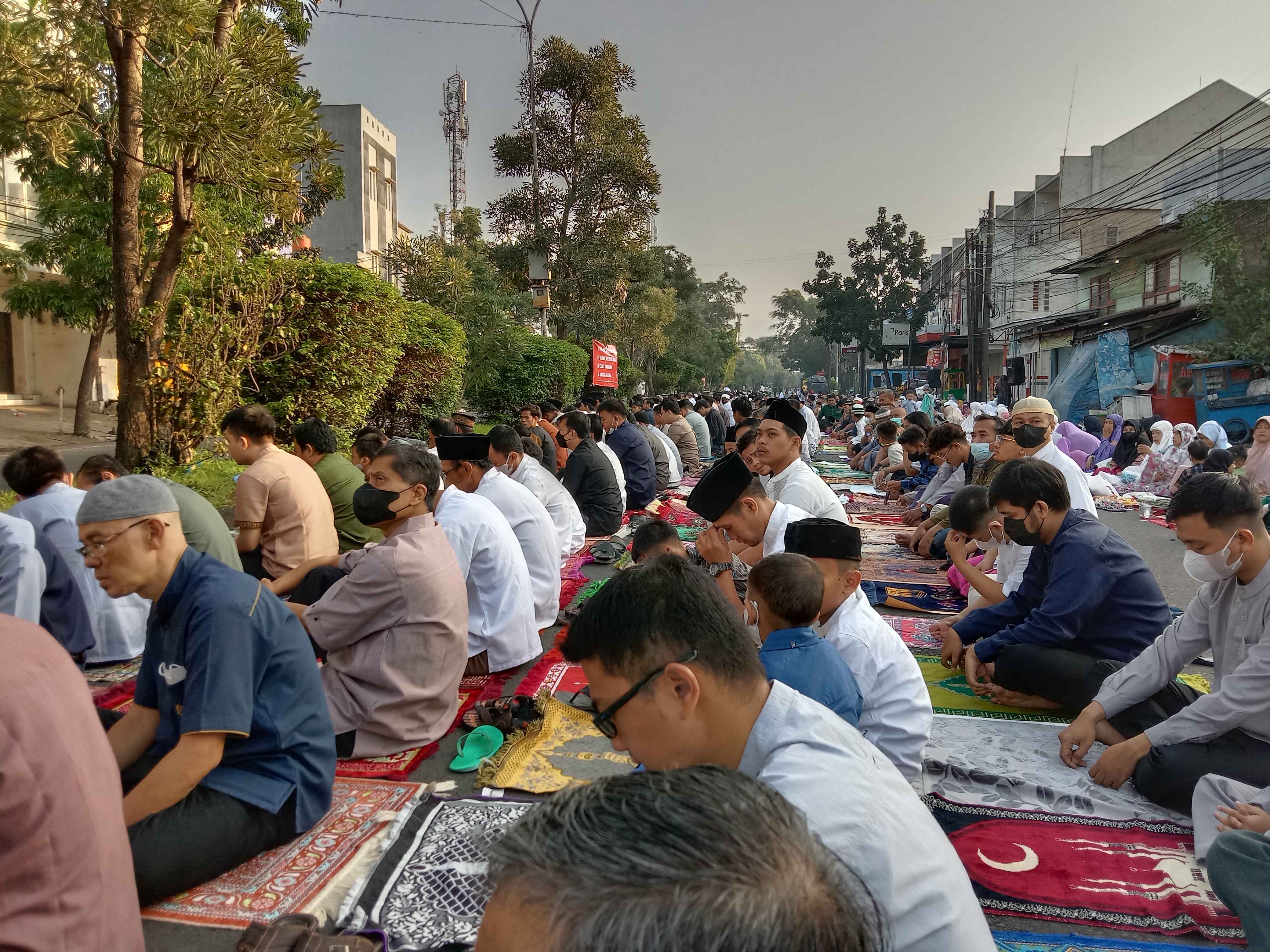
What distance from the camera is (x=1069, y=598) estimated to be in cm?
385

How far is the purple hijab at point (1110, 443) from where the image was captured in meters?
14.8

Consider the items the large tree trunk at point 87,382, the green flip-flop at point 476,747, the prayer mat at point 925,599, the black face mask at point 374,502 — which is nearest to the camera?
the green flip-flop at point 476,747

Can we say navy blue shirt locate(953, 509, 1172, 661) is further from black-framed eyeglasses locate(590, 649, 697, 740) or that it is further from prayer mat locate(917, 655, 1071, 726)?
black-framed eyeglasses locate(590, 649, 697, 740)

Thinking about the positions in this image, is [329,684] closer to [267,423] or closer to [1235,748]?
[267,423]

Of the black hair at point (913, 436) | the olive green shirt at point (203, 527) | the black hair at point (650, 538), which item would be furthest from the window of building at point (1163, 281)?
the olive green shirt at point (203, 527)

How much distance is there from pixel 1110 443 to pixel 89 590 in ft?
52.1

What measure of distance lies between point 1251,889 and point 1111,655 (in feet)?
5.73

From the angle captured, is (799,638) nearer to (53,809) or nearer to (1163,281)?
(53,809)

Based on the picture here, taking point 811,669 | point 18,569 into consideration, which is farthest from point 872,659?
point 18,569

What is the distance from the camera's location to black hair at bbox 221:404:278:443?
504cm

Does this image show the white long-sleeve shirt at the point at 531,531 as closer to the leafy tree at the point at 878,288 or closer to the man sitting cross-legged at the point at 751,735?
the man sitting cross-legged at the point at 751,735

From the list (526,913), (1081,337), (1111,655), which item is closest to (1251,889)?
(1111,655)

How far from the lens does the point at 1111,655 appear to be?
3891 millimetres

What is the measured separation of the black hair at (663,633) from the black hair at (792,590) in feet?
2.53
